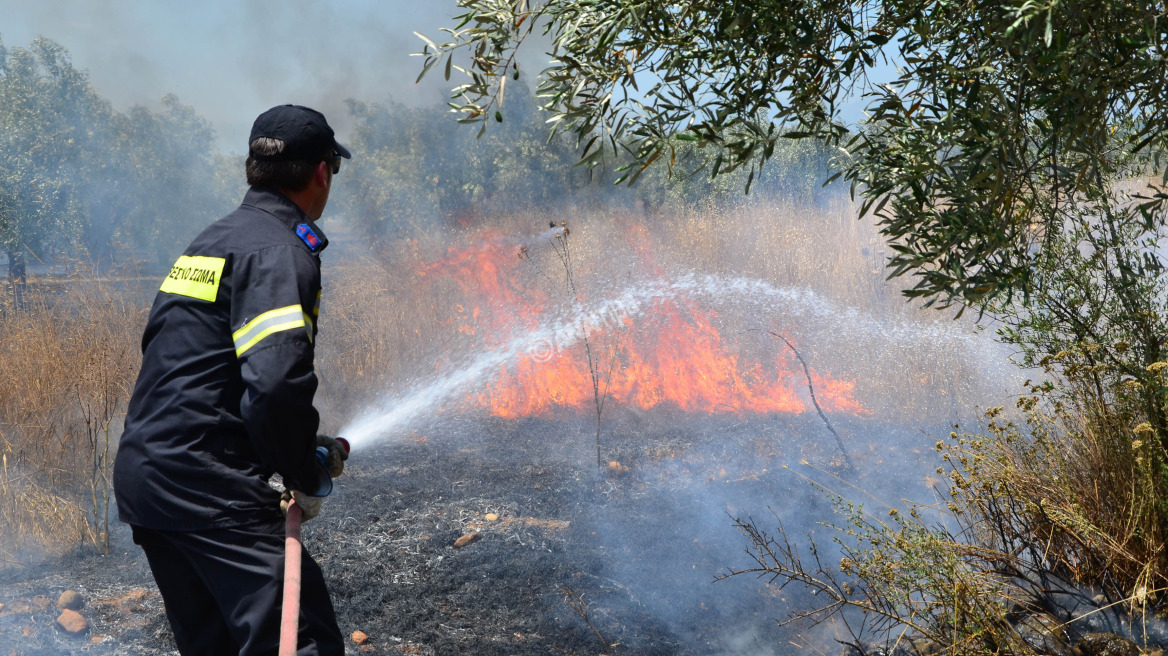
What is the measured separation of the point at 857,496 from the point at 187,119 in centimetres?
1868

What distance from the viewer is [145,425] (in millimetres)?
2023

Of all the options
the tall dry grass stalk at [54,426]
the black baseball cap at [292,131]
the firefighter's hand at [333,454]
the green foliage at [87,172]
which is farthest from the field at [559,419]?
the green foliage at [87,172]

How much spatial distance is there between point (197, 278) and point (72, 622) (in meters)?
3.01

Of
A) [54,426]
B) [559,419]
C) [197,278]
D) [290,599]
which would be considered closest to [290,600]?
[290,599]

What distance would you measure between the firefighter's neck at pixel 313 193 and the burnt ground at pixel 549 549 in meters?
2.62

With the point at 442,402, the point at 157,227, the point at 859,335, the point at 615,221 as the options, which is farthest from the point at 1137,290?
the point at 157,227

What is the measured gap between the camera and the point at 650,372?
10141 millimetres

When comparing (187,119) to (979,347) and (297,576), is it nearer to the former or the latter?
(979,347)

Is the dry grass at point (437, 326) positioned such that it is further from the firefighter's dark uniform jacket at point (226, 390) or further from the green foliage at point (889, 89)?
the green foliage at point (889, 89)

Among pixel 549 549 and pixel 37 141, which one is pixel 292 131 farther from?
pixel 37 141

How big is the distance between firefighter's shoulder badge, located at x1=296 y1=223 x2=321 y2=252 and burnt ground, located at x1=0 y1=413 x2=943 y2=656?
102 inches

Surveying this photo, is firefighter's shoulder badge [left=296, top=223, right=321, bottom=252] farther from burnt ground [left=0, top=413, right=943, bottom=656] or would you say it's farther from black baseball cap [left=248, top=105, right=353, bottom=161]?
burnt ground [left=0, top=413, right=943, bottom=656]

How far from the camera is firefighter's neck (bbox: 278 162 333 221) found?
228cm

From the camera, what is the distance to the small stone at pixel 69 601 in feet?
13.4
